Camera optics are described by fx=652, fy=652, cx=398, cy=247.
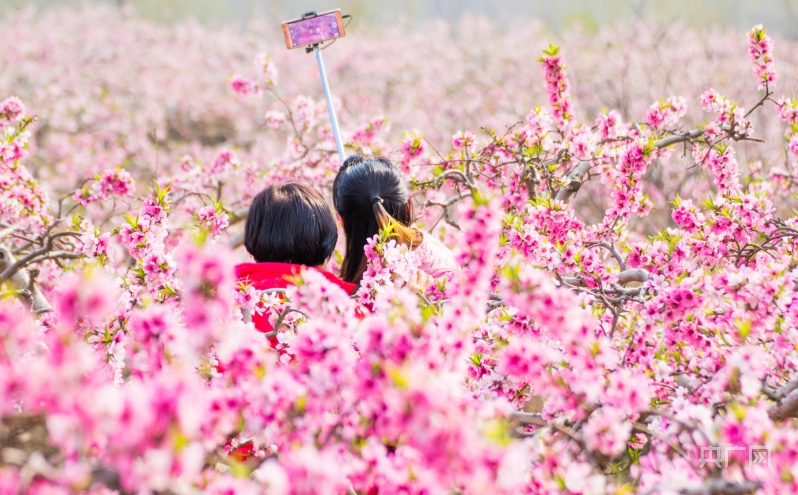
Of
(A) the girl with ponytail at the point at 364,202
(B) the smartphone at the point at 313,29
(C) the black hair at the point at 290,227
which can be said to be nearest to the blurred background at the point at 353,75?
(B) the smartphone at the point at 313,29

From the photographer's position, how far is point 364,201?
106 inches

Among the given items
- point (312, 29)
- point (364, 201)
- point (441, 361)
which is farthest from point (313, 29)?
point (441, 361)

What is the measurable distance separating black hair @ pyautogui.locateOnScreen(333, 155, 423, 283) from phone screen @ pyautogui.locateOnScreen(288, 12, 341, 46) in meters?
1.05

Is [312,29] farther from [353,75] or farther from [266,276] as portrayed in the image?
[353,75]

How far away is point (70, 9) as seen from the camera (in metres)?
19.0

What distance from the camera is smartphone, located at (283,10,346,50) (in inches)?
137

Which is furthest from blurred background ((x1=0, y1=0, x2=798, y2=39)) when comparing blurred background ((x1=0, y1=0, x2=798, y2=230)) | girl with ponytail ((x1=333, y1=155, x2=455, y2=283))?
girl with ponytail ((x1=333, y1=155, x2=455, y2=283))

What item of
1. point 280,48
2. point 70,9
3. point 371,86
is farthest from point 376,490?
point 70,9

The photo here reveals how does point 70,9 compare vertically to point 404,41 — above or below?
above

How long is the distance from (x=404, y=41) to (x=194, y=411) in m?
17.2

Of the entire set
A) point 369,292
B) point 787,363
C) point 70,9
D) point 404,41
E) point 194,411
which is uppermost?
point 70,9

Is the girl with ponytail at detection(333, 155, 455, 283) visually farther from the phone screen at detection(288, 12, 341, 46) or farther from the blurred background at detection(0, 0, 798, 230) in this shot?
the blurred background at detection(0, 0, 798, 230)

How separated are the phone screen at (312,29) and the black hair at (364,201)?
3.44ft

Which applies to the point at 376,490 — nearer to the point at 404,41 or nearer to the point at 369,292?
the point at 369,292
